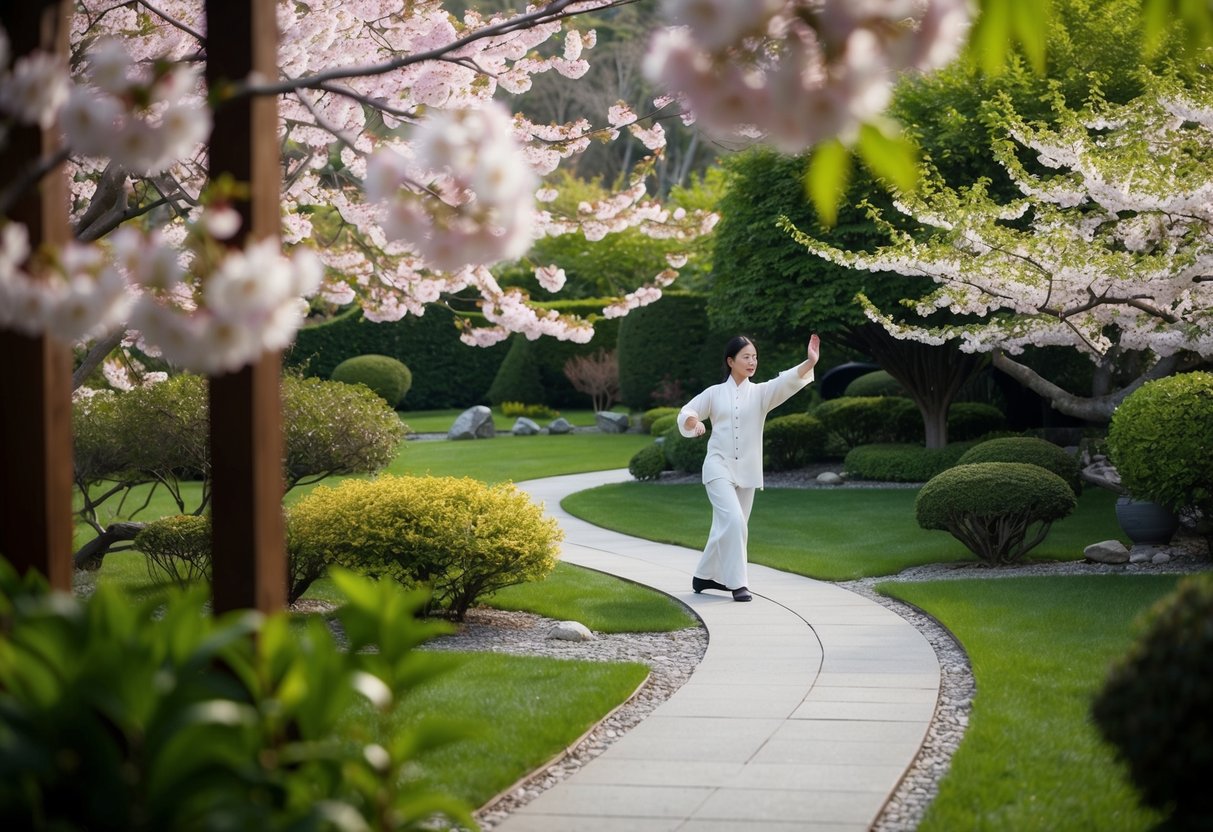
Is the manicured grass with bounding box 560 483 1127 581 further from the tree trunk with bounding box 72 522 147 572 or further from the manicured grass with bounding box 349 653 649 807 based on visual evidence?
the tree trunk with bounding box 72 522 147 572

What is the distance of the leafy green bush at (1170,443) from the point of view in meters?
9.01

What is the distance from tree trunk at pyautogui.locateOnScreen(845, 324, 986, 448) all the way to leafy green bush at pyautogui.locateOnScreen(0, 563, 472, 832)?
15015 mm

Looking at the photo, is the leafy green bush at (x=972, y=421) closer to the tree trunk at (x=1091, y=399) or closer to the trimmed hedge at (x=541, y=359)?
the tree trunk at (x=1091, y=399)

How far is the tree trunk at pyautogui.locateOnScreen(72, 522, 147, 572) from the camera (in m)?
9.32

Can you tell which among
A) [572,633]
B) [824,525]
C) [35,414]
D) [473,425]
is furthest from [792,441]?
[35,414]

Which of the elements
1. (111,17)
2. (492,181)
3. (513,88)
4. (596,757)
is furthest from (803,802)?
(111,17)

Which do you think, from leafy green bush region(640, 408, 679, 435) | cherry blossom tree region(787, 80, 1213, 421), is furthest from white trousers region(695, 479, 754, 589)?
leafy green bush region(640, 408, 679, 435)

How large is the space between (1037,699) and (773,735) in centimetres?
141

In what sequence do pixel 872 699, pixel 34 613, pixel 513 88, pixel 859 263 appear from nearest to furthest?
1. pixel 34 613
2. pixel 872 699
3. pixel 513 88
4. pixel 859 263

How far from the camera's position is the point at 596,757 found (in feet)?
15.8

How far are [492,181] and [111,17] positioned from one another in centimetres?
593

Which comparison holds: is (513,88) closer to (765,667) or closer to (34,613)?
(765,667)

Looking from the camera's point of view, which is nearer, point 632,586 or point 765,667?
point 765,667

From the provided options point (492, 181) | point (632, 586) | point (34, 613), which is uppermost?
point (492, 181)
